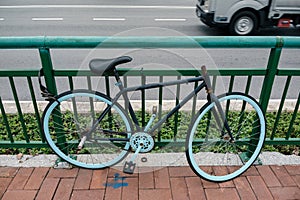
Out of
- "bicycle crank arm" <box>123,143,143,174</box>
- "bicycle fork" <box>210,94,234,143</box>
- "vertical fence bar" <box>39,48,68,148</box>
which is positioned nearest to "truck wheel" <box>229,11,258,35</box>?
"bicycle fork" <box>210,94,234,143</box>

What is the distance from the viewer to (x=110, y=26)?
30.3 ft

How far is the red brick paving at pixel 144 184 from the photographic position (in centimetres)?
239

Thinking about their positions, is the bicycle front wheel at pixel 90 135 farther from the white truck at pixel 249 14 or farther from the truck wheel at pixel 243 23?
the truck wheel at pixel 243 23

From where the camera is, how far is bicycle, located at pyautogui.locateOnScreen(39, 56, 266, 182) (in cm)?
226

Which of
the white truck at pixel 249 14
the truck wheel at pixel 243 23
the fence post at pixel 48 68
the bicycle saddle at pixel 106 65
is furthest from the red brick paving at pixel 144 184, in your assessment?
the truck wheel at pixel 243 23

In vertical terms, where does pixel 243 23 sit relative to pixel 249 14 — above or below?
below

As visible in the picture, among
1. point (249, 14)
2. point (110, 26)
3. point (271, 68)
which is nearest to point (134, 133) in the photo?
point (271, 68)

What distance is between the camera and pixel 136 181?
2.53 meters

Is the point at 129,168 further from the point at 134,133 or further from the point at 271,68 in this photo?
the point at 271,68

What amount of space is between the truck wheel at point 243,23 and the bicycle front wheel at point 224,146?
5.30 meters

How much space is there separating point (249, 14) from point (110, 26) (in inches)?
177

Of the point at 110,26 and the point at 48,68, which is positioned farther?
the point at 110,26

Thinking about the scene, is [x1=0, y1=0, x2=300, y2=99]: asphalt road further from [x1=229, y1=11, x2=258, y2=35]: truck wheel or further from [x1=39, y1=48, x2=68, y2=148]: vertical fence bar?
[x1=39, y1=48, x2=68, y2=148]: vertical fence bar

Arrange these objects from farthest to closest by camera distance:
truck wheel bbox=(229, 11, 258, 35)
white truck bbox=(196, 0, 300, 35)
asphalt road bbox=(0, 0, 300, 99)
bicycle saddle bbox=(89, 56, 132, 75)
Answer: truck wheel bbox=(229, 11, 258, 35)
white truck bbox=(196, 0, 300, 35)
asphalt road bbox=(0, 0, 300, 99)
bicycle saddle bbox=(89, 56, 132, 75)
